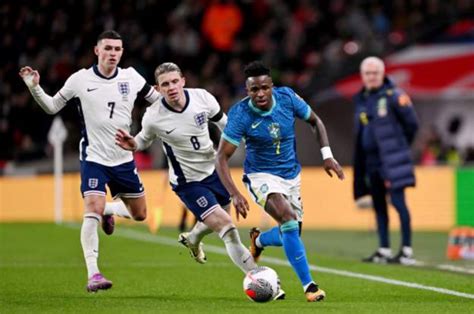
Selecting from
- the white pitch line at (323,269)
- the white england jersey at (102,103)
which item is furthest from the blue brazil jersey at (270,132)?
the white pitch line at (323,269)

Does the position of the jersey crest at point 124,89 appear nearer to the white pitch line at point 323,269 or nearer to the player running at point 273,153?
the player running at point 273,153

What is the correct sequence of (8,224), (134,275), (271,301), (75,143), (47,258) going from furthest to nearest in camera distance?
1. (75,143)
2. (8,224)
3. (47,258)
4. (134,275)
5. (271,301)

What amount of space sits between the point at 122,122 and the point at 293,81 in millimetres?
14639

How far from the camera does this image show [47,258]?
53.9 ft

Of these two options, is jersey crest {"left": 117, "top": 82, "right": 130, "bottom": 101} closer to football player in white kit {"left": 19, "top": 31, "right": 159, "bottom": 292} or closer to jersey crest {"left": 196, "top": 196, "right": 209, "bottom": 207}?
football player in white kit {"left": 19, "top": 31, "right": 159, "bottom": 292}

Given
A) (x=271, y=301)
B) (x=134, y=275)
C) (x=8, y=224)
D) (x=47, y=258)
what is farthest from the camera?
(x=8, y=224)

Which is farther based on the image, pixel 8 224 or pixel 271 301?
pixel 8 224

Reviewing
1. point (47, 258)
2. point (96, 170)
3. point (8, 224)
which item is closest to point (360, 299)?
point (96, 170)

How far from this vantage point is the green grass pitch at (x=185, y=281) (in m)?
10.5

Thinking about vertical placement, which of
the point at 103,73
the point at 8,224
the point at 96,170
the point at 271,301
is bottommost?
the point at 8,224

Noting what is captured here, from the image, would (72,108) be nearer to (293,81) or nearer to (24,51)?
(24,51)

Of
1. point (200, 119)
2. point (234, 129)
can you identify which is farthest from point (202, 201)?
point (234, 129)

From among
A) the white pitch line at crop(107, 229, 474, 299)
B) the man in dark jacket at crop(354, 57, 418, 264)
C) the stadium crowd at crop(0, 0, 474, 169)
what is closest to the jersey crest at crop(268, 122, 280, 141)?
the white pitch line at crop(107, 229, 474, 299)

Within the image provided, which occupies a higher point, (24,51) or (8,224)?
(24,51)
